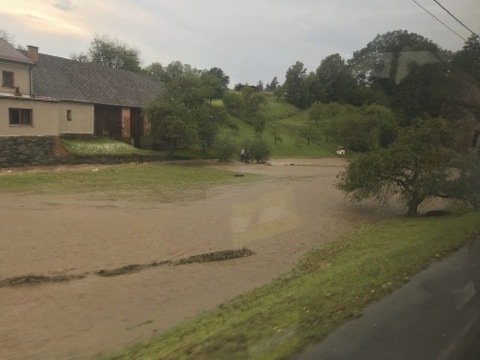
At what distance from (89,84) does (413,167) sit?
30398 mm

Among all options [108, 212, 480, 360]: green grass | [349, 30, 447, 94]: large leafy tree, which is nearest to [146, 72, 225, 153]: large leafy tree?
[349, 30, 447, 94]: large leafy tree

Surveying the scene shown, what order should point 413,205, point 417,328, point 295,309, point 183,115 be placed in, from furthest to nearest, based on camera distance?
point 183,115, point 413,205, point 295,309, point 417,328

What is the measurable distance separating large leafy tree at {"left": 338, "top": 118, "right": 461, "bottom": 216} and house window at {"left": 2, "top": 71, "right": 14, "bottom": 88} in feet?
79.0

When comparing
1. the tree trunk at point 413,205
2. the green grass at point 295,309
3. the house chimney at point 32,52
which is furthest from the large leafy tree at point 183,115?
the green grass at point 295,309

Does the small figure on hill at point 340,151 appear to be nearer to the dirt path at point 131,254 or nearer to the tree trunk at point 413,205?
the dirt path at point 131,254

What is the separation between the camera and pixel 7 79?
32.6 meters

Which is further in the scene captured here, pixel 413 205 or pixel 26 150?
pixel 26 150

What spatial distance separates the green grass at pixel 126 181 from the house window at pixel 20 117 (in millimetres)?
4879

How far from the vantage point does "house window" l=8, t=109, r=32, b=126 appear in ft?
102

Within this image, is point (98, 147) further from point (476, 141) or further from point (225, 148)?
point (476, 141)

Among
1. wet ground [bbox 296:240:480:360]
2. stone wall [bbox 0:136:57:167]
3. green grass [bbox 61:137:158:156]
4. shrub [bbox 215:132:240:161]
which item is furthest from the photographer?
shrub [bbox 215:132:240:161]

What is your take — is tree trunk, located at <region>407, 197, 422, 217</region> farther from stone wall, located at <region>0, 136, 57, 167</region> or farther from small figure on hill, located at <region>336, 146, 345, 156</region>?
stone wall, located at <region>0, 136, 57, 167</region>

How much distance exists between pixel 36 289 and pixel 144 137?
32480 mm

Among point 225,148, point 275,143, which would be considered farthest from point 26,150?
point 275,143
